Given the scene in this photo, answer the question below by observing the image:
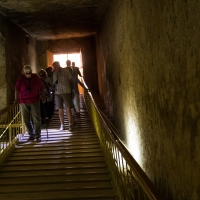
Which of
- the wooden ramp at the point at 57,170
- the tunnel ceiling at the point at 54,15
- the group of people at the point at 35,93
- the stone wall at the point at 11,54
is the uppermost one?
the tunnel ceiling at the point at 54,15

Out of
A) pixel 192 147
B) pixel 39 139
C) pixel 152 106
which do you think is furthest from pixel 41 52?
pixel 192 147

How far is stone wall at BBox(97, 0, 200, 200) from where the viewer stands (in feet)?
7.80

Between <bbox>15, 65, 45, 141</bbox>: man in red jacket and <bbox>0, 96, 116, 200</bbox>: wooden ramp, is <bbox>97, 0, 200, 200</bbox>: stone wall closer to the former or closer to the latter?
<bbox>0, 96, 116, 200</bbox>: wooden ramp

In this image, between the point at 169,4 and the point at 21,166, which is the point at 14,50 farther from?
the point at 169,4

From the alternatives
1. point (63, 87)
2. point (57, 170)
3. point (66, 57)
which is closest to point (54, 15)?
point (63, 87)

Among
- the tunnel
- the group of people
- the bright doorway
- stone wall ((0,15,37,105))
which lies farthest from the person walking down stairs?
the bright doorway

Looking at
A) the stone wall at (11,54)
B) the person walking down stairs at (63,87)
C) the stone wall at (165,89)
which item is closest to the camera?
the stone wall at (165,89)

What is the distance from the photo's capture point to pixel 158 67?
3229 mm

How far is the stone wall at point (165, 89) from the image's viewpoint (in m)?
2.38

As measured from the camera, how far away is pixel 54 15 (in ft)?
25.2

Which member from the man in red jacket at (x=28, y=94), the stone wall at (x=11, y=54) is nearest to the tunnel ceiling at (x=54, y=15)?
the stone wall at (x=11, y=54)

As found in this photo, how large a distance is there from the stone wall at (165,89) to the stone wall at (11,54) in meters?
3.56

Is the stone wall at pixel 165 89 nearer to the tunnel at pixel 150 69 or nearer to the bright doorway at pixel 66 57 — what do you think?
the tunnel at pixel 150 69

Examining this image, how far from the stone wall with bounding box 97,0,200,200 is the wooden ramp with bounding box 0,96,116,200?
2.79ft
